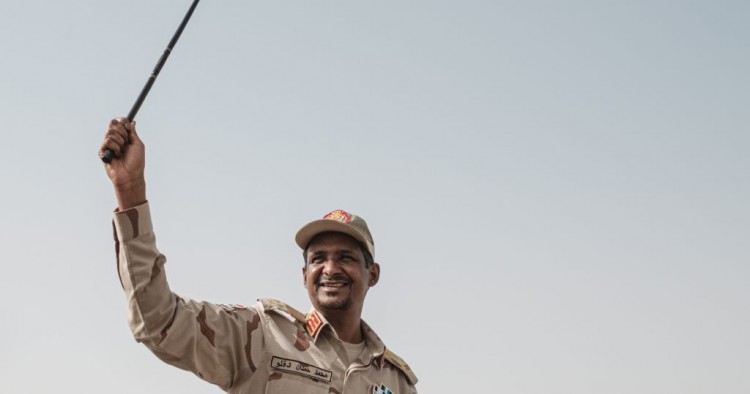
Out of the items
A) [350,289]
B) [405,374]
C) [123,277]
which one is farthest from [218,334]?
[405,374]

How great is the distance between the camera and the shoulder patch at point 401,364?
650 cm

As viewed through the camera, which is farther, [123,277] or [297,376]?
[297,376]

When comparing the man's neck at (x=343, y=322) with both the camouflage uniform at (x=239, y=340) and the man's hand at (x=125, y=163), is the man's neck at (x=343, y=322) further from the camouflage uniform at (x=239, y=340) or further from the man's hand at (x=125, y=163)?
the man's hand at (x=125, y=163)

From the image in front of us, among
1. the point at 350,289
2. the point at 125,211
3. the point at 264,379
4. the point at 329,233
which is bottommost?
the point at 264,379

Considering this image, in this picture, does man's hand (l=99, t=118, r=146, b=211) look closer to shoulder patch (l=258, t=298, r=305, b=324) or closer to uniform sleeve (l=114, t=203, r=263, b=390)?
uniform sleeve (l=114, t=203, r=263, b=390)

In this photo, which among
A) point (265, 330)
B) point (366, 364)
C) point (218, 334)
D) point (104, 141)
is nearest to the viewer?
point (104, 141)

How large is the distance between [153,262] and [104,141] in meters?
0.67

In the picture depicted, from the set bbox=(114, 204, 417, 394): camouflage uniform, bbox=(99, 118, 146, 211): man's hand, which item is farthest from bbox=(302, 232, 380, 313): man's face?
bbox=(99, 118, 146, 211): man's hand

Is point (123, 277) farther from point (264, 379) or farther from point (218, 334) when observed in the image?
point (264, 379)

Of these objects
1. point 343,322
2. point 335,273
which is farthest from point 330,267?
point 343,322

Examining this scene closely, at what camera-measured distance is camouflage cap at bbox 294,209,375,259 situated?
20.6 feet

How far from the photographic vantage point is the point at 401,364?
21.8 feet

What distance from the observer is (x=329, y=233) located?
6.41 meters

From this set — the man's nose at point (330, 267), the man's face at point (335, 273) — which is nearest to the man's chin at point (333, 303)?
the man's face at point (335, 273)
